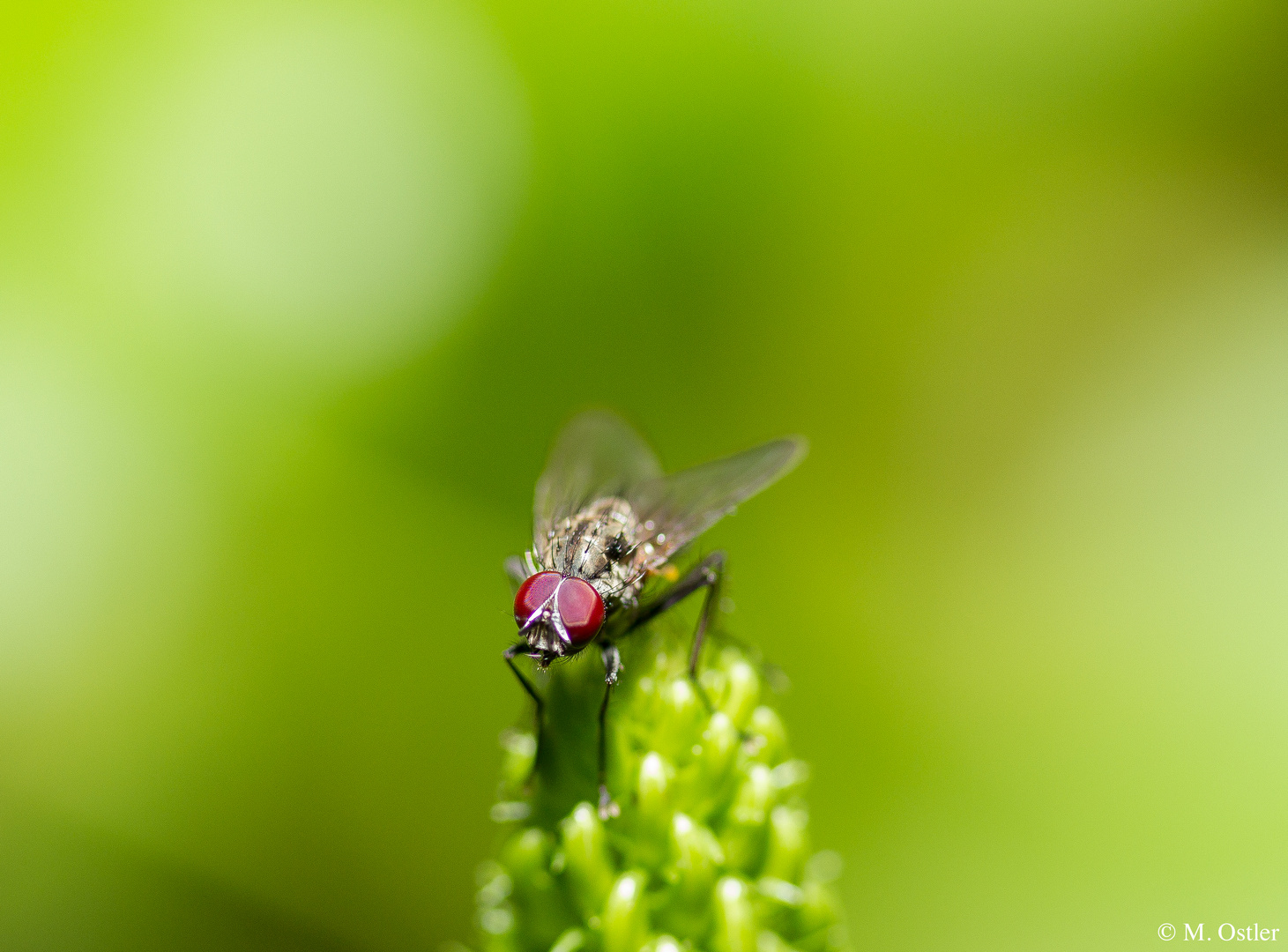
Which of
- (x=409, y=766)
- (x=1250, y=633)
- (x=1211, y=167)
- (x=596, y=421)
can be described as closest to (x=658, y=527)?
(x=596, y=421)

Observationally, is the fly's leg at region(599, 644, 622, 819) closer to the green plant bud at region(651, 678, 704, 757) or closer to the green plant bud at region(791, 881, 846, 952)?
the green plant bud at region(651, 678, 704, 757)

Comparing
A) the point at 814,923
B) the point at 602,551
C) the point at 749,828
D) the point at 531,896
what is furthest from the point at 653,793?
the point at 602,551

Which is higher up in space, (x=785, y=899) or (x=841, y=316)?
(x=841, y=316)

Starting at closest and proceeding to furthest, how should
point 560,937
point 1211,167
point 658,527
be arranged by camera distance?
point 560,937 → point 658,527 → point 1211,167

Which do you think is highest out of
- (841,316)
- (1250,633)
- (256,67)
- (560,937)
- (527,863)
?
(256,67)

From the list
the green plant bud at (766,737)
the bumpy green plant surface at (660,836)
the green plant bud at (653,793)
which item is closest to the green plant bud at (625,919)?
the bumpy green plant surface at (660,836)

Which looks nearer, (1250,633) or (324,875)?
(1250,633)

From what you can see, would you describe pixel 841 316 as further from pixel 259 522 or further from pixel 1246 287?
pixel 259 522

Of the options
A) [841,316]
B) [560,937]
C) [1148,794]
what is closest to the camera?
[560,937]
